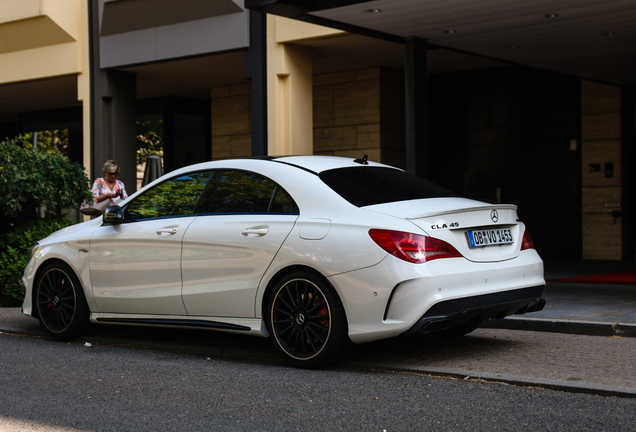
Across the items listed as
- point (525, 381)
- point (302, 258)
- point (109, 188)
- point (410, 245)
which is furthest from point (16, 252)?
point (525, 381)

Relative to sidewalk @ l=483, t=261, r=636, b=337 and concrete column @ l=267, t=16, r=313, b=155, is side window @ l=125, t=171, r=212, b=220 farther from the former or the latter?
concrete column @ l=267, t=16, r=313, b=155

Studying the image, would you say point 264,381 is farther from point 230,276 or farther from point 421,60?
point 421,60

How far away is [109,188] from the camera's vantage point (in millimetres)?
10523

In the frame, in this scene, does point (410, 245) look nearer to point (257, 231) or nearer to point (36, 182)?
point (257, 231)

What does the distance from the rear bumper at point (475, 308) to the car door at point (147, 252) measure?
2.15 metres

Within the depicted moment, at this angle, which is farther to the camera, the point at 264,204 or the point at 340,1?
the point at 340,1

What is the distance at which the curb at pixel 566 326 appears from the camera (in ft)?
21.9

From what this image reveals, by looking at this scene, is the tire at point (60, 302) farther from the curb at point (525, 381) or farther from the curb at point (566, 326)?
the curb at point (566, 326)

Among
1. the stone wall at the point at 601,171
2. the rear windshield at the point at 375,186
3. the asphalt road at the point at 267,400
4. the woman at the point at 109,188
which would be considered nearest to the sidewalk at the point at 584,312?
the asphalt road at the point at 267,400

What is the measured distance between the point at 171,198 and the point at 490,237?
2.73 m

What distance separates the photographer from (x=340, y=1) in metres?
9.40

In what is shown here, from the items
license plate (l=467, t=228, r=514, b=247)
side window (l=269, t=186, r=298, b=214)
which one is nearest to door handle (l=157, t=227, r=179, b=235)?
side window (l=269, t=186, r=298, b=214)

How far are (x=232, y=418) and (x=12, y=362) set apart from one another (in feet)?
8.89

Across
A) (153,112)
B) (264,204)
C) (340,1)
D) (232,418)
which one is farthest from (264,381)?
(153,112)
